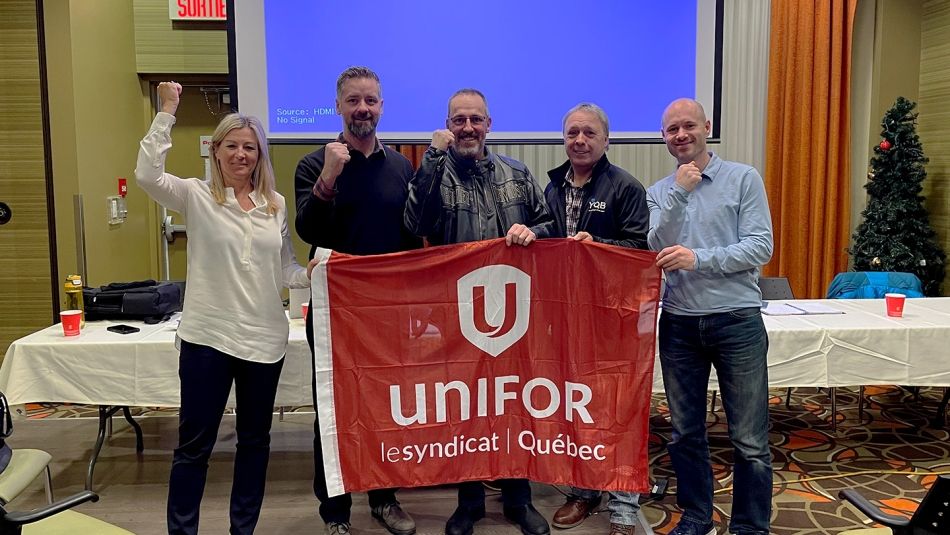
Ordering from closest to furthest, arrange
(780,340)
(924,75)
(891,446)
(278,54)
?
1. (780,340)
2. (891,446)
3. (278,54)
4. (924,75)

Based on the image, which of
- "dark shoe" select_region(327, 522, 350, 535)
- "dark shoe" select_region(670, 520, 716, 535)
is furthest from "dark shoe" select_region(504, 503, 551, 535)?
"dark shoe" select_region(327, 522, 350, 535)

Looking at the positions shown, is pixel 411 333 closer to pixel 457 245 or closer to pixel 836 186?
pixel 457 245

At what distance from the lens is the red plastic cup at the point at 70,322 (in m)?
3.03

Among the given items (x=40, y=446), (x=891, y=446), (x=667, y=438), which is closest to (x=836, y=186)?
(x=891, y=446)

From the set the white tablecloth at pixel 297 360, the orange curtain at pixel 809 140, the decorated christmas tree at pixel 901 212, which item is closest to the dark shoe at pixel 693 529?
the white tablecloth at pixel 297 360

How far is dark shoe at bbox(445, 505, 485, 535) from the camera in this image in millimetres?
2602

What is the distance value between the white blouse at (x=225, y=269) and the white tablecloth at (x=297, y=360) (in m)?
0.83

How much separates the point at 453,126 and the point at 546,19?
2.02 metres

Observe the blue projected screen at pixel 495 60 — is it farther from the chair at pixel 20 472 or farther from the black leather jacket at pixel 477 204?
the chair at pixel 20 472

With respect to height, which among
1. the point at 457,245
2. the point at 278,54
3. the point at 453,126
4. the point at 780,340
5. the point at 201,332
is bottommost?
the point at 780,340

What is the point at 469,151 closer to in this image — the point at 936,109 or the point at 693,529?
the point at 693,529

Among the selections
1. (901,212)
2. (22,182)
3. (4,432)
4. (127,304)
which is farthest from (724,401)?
(22,182)

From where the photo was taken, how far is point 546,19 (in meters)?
4.11

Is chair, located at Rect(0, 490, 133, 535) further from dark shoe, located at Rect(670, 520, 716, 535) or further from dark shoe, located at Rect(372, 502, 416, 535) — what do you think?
dark shoe, located at Rect(670, 520, 716, 535)
